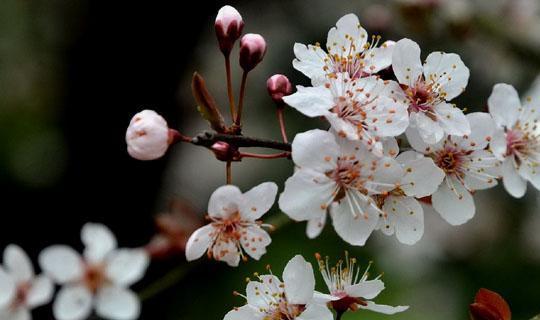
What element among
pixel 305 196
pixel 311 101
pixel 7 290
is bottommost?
pixel 7 290

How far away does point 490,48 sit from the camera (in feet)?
9.55

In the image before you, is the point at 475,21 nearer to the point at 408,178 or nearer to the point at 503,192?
the point at 503,192

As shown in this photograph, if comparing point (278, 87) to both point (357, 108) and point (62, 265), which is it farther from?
point (62, 265)

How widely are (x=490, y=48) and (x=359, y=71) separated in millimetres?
1944

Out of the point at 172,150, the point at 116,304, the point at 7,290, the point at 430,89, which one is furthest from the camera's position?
the point at 172,150

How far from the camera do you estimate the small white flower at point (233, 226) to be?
3.56 ft

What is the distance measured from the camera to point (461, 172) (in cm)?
119

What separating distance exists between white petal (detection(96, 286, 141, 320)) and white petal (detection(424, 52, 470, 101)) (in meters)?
0.59

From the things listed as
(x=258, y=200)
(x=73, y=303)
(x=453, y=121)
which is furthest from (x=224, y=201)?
(x=453, y=121)

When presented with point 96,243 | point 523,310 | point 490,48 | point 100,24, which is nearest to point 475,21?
point 490,48

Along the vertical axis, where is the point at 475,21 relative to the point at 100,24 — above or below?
above

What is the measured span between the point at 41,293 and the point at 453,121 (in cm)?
66

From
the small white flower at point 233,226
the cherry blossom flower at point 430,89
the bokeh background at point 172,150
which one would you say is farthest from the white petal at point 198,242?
the bokeh background at point 172,150

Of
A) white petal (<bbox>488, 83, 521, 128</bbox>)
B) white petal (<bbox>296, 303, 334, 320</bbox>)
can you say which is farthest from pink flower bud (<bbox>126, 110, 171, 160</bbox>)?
white petal (<bbox>488, 83, 521, 128</bbox>)
